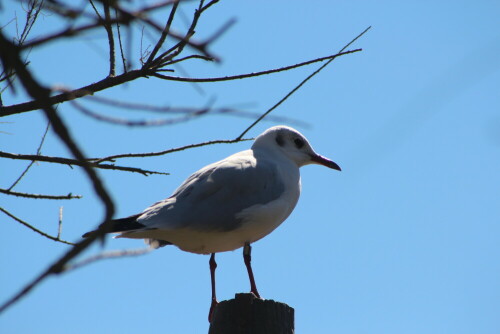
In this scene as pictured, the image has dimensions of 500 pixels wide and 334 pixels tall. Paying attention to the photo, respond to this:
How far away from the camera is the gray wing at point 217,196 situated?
205 inches

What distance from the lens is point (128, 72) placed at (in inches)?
103

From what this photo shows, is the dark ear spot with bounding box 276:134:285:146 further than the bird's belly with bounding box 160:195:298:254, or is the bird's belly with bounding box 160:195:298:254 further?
the dark ear spot with bounding box 276:134:285:146

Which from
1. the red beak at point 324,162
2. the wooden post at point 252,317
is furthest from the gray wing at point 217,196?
the wooden post at point 252,317

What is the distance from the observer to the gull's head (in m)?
6.59

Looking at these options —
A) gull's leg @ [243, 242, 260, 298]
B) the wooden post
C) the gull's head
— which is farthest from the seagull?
the wooden post

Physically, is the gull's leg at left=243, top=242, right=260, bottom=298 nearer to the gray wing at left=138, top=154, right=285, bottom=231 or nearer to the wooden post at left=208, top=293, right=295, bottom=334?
the gray wing at left=138, top=154, right=285, bottom=231

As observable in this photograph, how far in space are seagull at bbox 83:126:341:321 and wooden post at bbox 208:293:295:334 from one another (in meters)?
1.32

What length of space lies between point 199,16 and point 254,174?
10.4ft

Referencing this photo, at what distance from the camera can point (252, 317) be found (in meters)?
3.84

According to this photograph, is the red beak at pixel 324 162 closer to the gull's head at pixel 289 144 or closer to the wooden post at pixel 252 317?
the gull's head at pixel 289 144

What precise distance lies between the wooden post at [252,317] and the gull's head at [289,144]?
2790 millimetres

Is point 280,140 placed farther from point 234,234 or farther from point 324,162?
point 234,234

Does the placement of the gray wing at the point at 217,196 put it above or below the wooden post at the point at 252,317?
above

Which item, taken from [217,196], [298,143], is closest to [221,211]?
[217,196]
